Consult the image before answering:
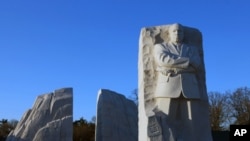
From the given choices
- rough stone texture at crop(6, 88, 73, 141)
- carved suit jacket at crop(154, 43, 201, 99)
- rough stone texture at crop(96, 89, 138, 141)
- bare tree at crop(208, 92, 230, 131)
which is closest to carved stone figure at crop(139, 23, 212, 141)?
carved suit jacket at crop(154, 43, 201, 99)

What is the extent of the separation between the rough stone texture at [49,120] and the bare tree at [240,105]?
1513cm

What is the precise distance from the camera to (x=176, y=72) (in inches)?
369

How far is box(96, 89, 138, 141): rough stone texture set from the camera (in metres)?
16.5

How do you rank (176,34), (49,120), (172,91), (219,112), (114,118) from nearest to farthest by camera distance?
(172,91), (176,34), (49,120), (114,118), (219,112)

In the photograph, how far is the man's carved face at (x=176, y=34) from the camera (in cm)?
975

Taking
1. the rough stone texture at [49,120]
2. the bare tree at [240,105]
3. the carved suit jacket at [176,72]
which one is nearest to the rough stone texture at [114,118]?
the rough stone texture at [49,120]

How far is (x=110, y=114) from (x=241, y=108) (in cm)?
1507

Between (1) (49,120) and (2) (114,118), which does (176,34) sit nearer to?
(2) (114,118)

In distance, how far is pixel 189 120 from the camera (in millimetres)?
9398

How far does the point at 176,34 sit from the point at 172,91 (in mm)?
1376

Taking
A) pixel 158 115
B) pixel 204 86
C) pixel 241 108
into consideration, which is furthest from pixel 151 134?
pixel 241 108

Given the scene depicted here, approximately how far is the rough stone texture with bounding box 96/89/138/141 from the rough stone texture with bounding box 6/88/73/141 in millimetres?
1163

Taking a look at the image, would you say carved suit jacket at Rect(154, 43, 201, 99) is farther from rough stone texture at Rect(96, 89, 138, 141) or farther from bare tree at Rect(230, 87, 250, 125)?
bare tree at Rect(230, 87, 250, 125)

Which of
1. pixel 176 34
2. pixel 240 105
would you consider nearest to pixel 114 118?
pixel 176 34
